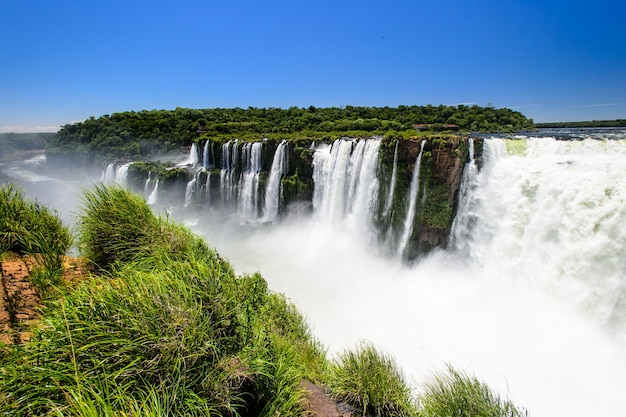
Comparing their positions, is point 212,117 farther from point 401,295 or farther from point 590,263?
point 590,263

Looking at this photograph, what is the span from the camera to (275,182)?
2364 cm

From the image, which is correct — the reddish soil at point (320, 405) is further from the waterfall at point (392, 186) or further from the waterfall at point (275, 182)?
the waterfall at point (275, 182)

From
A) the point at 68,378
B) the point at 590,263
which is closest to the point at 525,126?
the point at 590,263

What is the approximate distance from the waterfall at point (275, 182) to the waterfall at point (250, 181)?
3.69ft

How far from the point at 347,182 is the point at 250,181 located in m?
9.39

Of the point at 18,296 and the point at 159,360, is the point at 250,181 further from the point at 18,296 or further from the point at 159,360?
the point at 159,360

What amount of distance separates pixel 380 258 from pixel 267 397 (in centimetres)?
1467

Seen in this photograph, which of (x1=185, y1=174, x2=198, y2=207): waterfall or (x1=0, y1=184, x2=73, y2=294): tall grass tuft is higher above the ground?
(x1=0, y1=184, x2=73, y2=294): tall grass tuft

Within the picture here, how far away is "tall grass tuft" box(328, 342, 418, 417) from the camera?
4.38 metres

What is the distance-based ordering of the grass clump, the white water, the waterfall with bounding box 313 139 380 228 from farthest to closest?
the waterfall with bounding box 313 139 380 228 → the white water → the grass clump

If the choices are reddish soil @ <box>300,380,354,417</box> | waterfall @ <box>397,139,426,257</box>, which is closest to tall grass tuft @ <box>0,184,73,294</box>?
reddish soil @ <box>300,380,354,417</box>

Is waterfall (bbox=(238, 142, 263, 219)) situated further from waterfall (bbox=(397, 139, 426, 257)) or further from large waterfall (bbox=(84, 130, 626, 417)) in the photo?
waterfall (bbox=(397, 139, 426, 257))

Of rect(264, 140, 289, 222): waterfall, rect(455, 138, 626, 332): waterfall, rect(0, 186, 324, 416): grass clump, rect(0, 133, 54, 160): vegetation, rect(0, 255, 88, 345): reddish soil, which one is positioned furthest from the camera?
rect(0, 133, 54, 160): vegetation

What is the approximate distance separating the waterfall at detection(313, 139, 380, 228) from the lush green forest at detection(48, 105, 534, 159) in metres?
13.2
